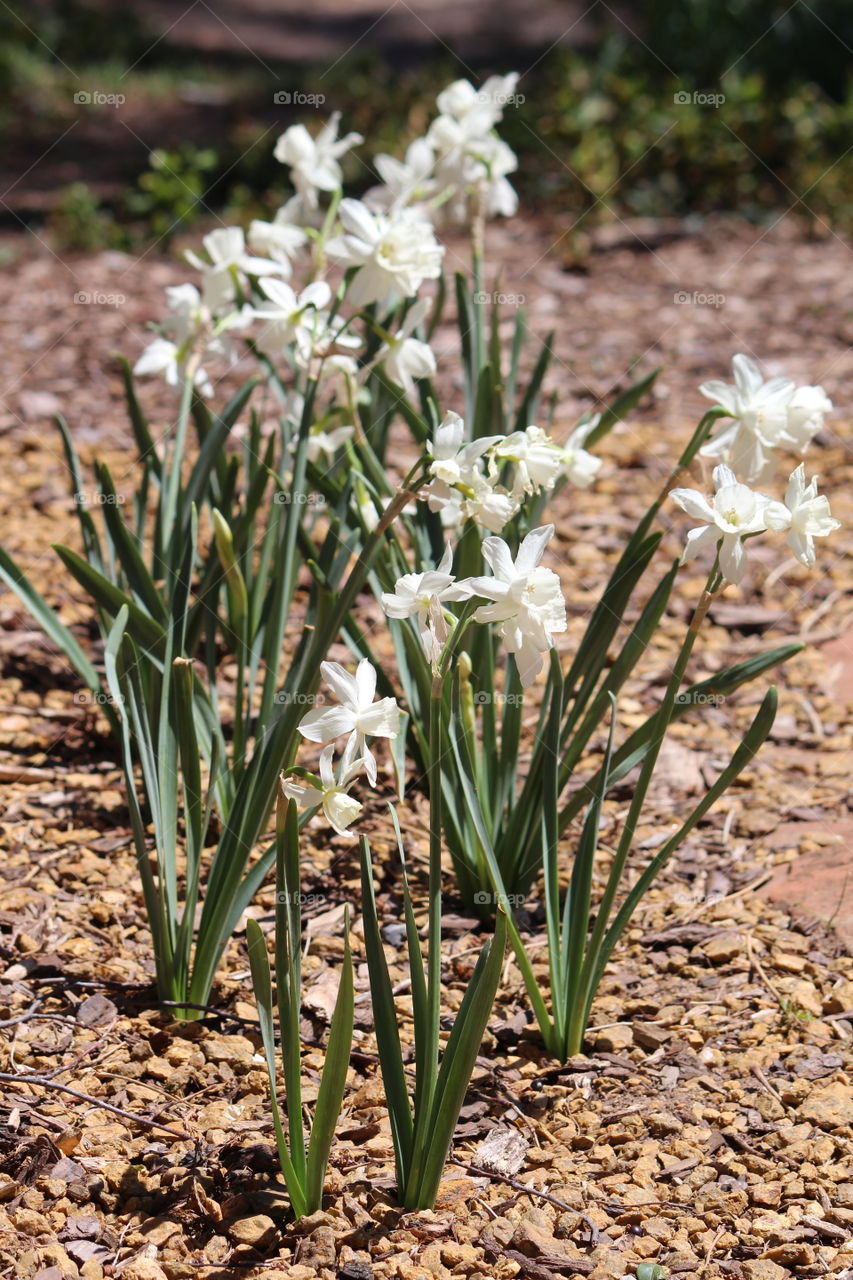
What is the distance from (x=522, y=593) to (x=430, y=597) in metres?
0.10

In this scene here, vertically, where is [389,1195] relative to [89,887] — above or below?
below

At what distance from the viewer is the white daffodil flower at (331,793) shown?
4.40 ft

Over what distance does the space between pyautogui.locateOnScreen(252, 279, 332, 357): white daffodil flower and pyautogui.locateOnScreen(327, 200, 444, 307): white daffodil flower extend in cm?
7

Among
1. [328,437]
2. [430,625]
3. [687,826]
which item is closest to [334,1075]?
[430,625]

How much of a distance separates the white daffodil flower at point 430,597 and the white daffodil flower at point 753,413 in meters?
0.60

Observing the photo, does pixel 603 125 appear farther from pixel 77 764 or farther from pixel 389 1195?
pixel 389 1195

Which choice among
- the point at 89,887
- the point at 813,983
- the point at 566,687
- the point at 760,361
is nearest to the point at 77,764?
the point at 89,887

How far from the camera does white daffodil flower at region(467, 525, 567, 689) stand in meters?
1.36

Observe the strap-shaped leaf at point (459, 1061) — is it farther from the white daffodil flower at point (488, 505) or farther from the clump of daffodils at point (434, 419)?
the white daffodil flower at point (488, 505)

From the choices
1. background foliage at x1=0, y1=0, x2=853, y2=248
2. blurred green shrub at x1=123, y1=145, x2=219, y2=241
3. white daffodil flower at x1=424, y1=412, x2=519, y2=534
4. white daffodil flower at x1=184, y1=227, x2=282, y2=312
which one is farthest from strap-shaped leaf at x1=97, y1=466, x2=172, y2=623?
blurred green shrub at x1=123, y1=145, x2=219, y2=241

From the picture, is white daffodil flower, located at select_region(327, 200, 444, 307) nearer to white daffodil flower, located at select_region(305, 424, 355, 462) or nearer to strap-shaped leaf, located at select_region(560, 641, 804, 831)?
white daffodil flower, located at select_region(305, 424, 355, 462)

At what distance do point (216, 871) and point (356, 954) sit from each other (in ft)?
1.06

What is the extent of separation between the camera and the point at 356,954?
6.51 ft

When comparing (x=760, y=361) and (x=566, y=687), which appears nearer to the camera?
(x=566, y=687)
